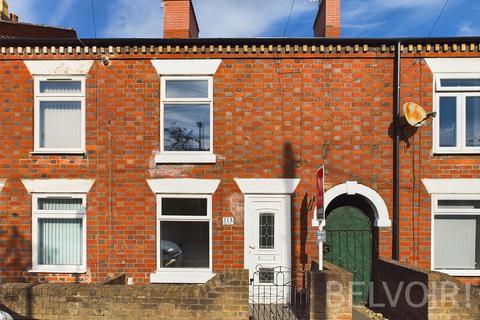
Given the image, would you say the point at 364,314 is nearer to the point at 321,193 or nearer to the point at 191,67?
the point at 321,193

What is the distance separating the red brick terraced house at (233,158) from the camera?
7992 millimetres

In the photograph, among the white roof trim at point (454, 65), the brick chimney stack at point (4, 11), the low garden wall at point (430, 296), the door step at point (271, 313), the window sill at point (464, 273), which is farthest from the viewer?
the brick chimney stack at point (4, 11)

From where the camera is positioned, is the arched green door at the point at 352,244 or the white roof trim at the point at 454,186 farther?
the arched green door at the point at 352,244

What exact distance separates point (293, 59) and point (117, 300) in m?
6.00

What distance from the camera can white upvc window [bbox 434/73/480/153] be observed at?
7.99 m

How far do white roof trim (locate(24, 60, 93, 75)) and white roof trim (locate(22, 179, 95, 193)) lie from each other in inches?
96.0

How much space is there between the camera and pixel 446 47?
8.02m

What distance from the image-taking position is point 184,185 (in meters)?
8.06

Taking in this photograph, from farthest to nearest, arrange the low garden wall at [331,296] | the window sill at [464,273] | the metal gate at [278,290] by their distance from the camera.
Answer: the window sill at [464,273], the metal gate at [278,290], the low garden wall at [331,296]

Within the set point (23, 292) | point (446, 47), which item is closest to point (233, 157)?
point (23, 292)

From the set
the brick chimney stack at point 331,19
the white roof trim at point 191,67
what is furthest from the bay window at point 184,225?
the brick chimney stack at point 331,19

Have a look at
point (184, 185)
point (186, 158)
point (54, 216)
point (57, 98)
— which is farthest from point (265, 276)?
point (57, 98)

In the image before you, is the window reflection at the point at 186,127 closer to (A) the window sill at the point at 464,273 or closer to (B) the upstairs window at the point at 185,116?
(B) the upstairs window at the point at 185,116

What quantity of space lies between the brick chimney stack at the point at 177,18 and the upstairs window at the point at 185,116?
1.45 meters
